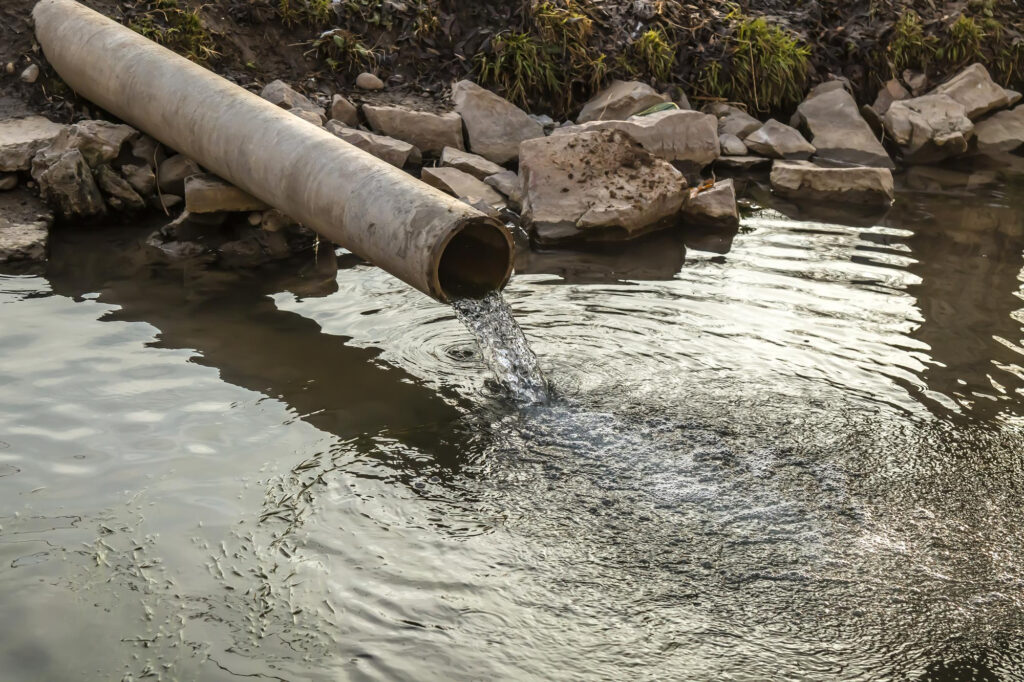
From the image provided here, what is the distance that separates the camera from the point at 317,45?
8.55 meters

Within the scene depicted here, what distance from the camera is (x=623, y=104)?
879 centimetres

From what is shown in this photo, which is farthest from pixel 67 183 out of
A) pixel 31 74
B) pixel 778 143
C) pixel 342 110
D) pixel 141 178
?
pixel 778 143

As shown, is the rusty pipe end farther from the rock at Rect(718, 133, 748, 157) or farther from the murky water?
the rock at Rect(718, 133, 748, 157)

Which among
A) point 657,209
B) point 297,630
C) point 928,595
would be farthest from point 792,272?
point 297,630

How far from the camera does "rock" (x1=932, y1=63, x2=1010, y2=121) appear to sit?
9633 mm

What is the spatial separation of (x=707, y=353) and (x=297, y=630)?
2800mm

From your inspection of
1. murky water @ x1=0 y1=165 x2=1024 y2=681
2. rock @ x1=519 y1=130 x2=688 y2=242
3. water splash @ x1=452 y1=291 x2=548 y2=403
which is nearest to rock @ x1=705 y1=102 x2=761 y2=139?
rock @ x1=519 y1=130 x2=688 y2=242

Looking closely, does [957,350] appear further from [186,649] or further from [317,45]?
[317,45]

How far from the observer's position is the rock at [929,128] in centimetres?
927

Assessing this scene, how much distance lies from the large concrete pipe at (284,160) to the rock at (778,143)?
15.6ft

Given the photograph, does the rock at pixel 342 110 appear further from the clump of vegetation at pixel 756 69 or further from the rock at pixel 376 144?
the clump of vegetation at pixel 756 69

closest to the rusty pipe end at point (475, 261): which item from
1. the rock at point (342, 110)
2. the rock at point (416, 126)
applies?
the rock at point (416, 126)

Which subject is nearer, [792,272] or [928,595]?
[928,595]

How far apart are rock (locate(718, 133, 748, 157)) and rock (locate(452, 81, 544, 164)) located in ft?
5.61
